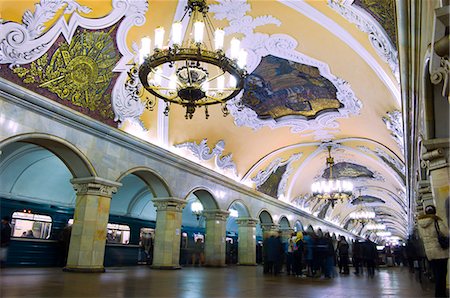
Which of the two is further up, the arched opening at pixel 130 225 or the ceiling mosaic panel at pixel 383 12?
the ceiling mosaic panel at pixel 383 12

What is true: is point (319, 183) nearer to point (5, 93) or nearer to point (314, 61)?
point (314, 61)

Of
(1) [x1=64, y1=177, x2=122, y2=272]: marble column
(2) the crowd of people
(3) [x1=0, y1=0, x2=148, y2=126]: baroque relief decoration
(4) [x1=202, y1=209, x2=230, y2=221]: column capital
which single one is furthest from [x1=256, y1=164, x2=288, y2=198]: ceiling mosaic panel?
(3) [x1=0, y1=0, x2=148, y2=126]: baroque relief decoration

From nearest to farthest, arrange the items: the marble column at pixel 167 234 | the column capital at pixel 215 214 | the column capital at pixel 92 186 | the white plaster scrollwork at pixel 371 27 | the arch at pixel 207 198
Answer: the white plaster scrollwork at pixel 371 27
the column capital at pixel 92 186
the marble column at pixel 167 234
the arch at pixel 207 198
the column capital at pixel 215 214

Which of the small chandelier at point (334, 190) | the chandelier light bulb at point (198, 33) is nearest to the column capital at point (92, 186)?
the chandelier light bulb at point (198, 33)

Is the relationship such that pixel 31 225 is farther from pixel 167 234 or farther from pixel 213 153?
pixel 213 153

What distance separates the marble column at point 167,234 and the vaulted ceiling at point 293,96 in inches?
67.9

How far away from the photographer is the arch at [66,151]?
7680 mm

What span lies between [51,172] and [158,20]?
6.49 metres

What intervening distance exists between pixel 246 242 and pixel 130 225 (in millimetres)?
4956

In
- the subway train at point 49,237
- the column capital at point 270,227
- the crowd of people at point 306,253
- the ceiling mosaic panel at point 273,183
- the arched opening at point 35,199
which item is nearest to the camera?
the crowd of people at point 306,253

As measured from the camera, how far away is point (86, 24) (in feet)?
25.2

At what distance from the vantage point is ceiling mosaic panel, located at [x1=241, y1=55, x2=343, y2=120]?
9.91 metres

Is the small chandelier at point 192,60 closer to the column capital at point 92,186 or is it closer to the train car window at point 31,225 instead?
the column capital at point 92,186

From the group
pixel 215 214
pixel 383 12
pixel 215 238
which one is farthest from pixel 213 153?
pixel 383 12
